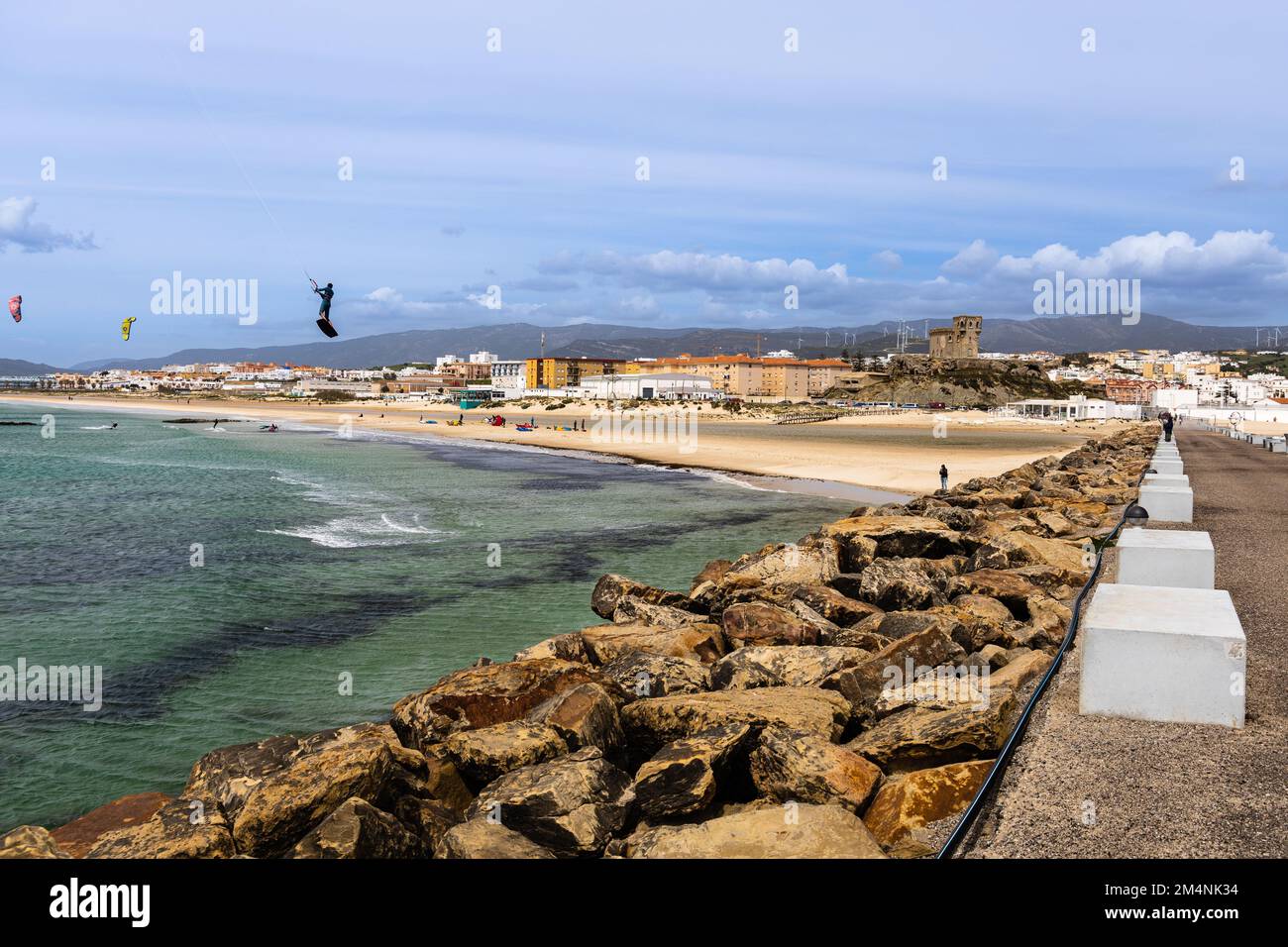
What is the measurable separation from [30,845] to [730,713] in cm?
559

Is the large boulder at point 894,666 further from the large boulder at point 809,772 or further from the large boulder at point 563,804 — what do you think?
the large boulder at point 563,804

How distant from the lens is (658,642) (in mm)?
11719

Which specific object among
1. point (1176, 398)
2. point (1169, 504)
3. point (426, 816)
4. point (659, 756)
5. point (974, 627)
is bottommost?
point (426, 816)

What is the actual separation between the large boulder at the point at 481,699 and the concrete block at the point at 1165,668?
15.2ft

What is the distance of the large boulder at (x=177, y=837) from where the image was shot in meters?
6.44

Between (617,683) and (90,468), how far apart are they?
53484 millimetres

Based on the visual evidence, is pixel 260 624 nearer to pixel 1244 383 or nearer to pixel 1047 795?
pixel 1047 795

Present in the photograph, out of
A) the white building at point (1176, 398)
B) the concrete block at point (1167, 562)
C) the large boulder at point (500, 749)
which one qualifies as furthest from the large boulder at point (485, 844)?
the white building at point (1176, 398)

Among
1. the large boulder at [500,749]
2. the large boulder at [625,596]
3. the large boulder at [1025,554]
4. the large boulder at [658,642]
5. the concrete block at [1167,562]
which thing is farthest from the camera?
the large boulder at [625,596]

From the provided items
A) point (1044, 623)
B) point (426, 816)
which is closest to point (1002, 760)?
point (426, 816)

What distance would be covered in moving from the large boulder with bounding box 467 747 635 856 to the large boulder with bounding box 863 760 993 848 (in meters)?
1.88

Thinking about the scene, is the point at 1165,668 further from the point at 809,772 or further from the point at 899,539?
the point at 899,539
